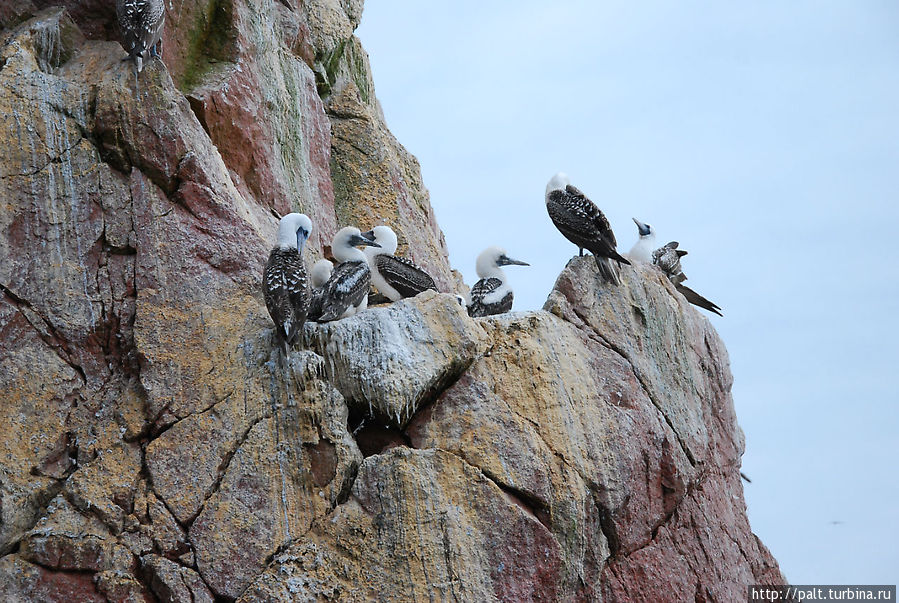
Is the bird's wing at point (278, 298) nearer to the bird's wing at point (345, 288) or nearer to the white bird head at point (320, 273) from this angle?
the bird's wing at point (345, 288)

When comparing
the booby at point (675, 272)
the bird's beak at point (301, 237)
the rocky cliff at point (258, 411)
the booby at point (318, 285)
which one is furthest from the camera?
the booby at point (675, 272)

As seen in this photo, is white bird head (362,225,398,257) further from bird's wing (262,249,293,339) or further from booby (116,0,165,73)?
booby (116,0,165,73)

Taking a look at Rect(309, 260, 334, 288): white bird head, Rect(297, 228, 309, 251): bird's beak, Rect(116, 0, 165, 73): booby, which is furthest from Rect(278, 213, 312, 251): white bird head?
Rect(116, 0, 165, 73): booby

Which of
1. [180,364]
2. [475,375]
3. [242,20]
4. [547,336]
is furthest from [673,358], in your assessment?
[242,20]

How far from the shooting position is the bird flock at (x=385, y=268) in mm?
9211

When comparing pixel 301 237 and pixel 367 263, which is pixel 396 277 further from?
pixel 301 237

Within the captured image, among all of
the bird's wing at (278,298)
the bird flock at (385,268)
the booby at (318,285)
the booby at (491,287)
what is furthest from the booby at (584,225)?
the bird's wing at (278,298)

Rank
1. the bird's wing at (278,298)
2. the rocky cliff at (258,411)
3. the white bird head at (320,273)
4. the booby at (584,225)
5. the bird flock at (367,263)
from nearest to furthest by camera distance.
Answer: the rocky cliff at (258,411), the bird's wing at (278,298), the bird flock at (367,263), the white bird head at (320,273), the booby at (584,225)

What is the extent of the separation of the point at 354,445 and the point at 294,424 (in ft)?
1.72

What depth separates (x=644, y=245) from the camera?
42.8 ft

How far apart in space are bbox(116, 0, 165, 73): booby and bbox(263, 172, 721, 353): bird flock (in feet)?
7.16

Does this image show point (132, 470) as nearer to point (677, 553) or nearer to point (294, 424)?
point (294, 424)

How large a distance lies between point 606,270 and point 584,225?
→ 51 cm

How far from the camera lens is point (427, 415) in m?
9.49
